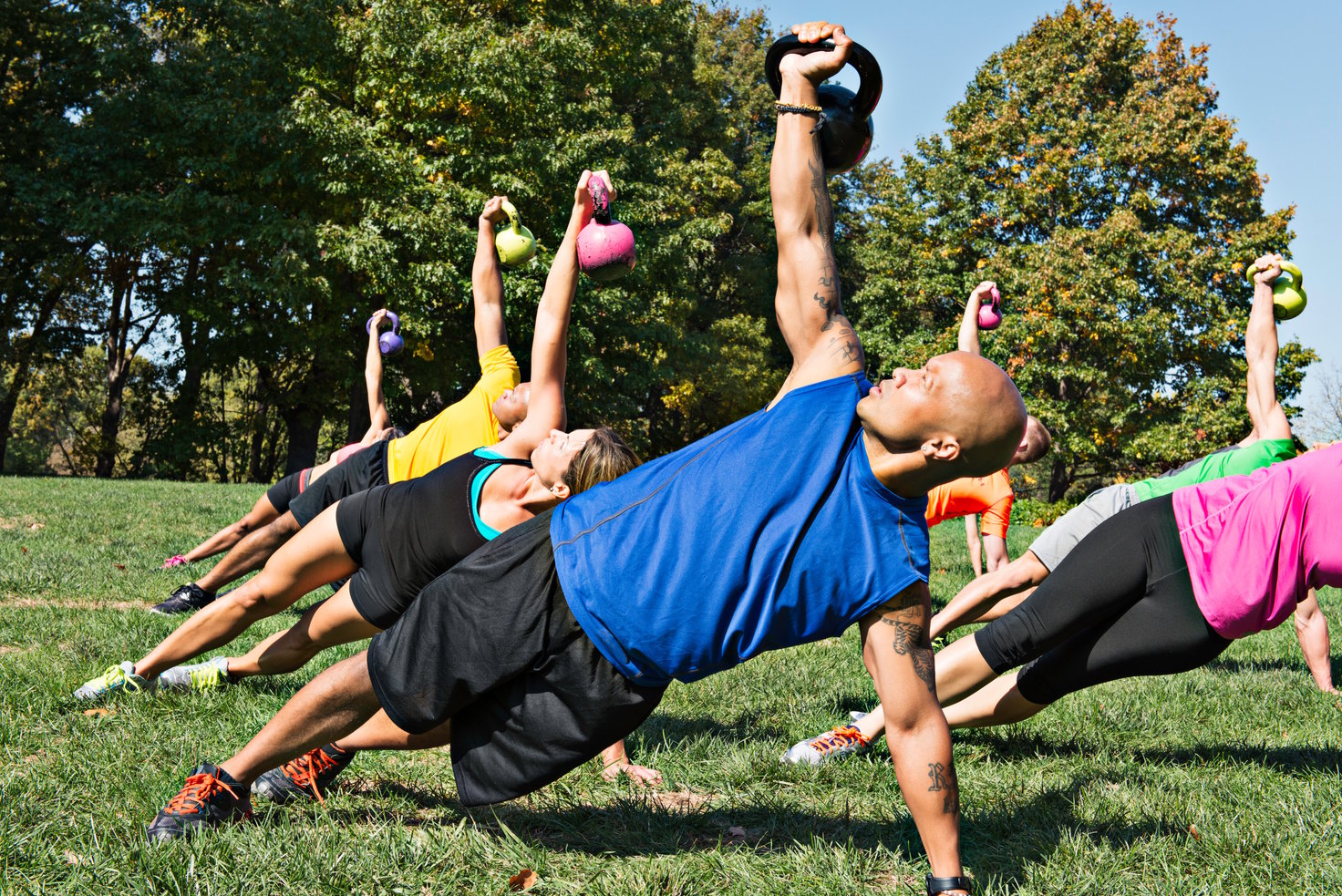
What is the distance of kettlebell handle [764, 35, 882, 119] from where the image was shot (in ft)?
9.77

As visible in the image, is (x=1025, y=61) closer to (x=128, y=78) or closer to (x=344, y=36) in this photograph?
(x=344, y=36)

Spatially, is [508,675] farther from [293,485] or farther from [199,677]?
[293,485]

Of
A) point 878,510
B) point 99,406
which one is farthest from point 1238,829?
point 99,406

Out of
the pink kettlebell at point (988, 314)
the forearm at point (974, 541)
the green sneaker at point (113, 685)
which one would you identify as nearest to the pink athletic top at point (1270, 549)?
the pink kettlebell at point (988, 314)

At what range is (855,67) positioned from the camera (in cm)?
309

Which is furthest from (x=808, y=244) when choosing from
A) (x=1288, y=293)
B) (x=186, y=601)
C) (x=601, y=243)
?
(x=186, y=601)

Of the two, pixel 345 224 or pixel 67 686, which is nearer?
pixel 67 686

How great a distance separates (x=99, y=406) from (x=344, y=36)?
79.2ft

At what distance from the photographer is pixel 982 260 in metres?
28.6

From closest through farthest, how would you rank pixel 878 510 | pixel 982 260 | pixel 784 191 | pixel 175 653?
pixel 878 510, pixel 784 191, pixel 175 653, pixel 982 260

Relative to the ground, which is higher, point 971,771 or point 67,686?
point 67,686

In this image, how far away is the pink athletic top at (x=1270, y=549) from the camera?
3.46m

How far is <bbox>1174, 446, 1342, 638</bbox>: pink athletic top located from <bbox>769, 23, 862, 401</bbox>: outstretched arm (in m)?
1.73

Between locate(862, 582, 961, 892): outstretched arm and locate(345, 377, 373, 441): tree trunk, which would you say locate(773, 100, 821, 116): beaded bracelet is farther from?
locate(345, 377, 373, 441): tree trunk
